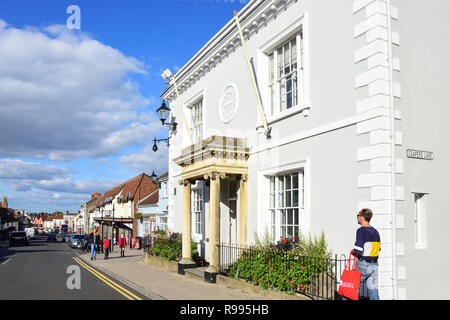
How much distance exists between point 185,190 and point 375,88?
8764 millimetres

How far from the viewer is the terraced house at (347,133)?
28.7ft

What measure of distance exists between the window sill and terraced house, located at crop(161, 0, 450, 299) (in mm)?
37

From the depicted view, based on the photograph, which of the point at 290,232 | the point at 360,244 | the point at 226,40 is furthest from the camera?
the point at 226,40

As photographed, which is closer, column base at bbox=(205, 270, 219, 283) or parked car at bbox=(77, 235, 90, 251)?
column base at bbox=(205, 270, 219, 283)

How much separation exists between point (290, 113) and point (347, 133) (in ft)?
7.57

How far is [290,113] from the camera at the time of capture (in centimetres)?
1158

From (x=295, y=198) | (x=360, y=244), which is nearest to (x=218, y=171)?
(x=295, y=198)

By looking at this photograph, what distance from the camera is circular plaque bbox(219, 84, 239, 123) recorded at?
15.1 metres

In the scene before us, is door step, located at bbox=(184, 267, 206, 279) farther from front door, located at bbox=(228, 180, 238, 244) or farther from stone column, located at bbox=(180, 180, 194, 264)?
front door, located at bbox=(228, 180, 238, 244)

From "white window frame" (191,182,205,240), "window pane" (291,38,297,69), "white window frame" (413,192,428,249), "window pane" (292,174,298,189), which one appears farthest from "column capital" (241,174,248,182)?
"white window frame" (413,192,428,249)

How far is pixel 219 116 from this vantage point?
16.1 metres

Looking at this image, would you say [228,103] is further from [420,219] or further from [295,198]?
[420,219]

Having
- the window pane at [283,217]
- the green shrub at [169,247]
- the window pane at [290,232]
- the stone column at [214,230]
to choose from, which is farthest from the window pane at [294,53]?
the green shrub at [169,247]
